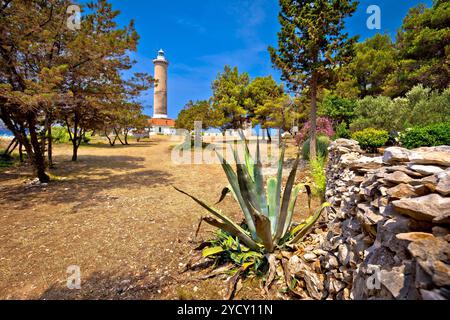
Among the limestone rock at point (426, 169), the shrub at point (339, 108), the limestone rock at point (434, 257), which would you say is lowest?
the limestone rock at point (434, 257)

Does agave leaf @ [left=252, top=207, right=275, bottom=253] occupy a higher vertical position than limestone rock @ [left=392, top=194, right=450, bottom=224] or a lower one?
lower

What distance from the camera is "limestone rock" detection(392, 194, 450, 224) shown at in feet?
3.49

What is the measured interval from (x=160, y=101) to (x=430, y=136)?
39841mm

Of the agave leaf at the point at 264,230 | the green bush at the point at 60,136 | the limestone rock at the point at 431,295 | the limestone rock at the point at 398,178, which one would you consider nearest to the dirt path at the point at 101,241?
the agave leaf at the point at 264,230

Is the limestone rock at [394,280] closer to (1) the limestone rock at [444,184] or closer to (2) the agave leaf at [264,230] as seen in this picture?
(1) the limestone rock at [444,184]

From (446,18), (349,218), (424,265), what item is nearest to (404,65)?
(446,18)

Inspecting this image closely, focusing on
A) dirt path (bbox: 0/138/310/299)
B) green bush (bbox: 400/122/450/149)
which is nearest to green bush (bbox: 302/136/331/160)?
green bush (bbox: 400/122/450/149)

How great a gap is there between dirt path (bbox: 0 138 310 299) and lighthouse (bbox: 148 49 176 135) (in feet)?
105

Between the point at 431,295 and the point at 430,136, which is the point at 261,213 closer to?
the point at 431,295

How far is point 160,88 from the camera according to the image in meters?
37.1

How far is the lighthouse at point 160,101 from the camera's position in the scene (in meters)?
36.9

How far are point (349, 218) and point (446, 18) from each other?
593 inches

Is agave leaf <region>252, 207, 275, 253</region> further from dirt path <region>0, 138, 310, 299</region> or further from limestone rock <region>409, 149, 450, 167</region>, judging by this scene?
limestone rock <region>409, 149, 450, 167</region>
